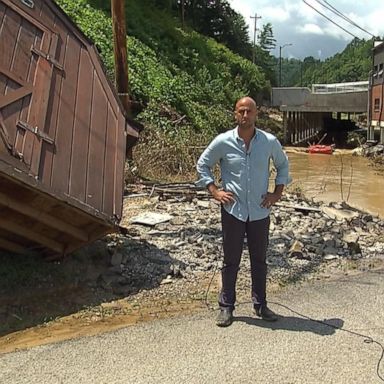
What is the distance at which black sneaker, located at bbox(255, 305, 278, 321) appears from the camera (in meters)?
5.05

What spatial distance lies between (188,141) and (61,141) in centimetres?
1120

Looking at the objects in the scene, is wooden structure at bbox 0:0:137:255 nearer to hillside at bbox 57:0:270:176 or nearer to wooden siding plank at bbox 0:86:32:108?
wooden siding plank at bbox 0:86:32:108

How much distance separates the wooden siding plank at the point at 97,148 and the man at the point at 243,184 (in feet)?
4.95

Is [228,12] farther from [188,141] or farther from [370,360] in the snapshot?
[370,360]

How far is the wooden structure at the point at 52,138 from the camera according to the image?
210 inches

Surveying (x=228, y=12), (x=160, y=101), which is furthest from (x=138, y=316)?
(x=228, y=12)

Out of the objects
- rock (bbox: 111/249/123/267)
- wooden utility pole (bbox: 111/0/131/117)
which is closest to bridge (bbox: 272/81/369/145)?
wooden utility pole (bbox: 111/0/131/117)

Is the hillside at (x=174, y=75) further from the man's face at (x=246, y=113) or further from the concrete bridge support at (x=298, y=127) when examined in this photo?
the man's face at (x=246, y=113)

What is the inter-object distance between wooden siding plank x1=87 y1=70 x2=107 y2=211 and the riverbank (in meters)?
0.98

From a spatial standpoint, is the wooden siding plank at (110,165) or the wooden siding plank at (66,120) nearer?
the wooden siding plank at (66,120)

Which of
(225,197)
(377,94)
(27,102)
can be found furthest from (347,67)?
(225,197)

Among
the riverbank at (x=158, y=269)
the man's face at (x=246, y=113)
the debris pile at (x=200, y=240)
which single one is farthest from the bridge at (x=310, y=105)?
the man's face at (x=246, y=113)

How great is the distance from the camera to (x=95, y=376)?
4.01 meters

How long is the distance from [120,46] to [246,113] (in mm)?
9562
